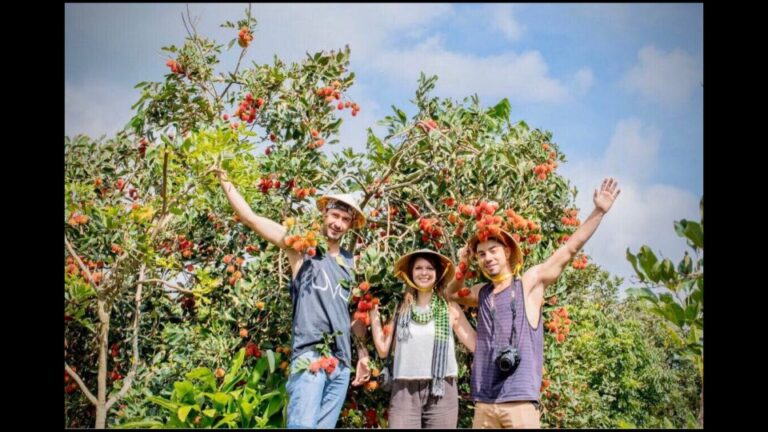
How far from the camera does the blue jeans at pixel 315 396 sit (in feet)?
9.57

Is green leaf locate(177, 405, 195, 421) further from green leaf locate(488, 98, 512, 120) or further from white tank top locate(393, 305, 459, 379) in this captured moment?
green leaf locate(488, 98, 512, 120)

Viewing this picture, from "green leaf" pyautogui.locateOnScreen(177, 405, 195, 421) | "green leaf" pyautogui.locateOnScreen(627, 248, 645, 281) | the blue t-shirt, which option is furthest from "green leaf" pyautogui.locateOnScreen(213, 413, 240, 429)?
"green leaf" pyautogui.locateOnScreen(627, 248, 645, 281)

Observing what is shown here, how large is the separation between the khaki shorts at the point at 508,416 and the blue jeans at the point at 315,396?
2.41 ft

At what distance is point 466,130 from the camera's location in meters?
3.70

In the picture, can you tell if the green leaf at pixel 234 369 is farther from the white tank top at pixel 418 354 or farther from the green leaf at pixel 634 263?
the green leaf at pixel 634 263

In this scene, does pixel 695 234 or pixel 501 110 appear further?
pixel 501 110

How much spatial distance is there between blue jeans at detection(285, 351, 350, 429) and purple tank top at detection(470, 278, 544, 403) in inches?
27.5

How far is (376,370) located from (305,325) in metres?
0.56

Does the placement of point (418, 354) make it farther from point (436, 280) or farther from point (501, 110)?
point (501, 110)

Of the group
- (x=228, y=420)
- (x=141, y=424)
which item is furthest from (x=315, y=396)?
(x=141, y=424)

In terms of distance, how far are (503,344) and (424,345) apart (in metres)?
0.41

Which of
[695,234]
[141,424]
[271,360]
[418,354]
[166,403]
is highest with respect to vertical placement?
A: [695,234]

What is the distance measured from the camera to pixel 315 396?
2951 millimetres
